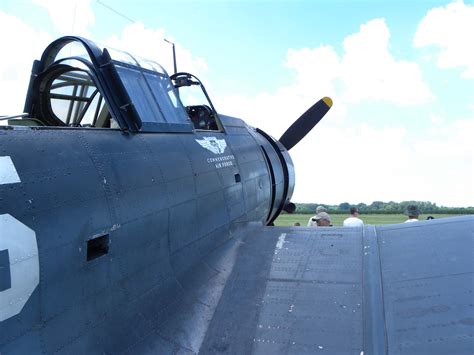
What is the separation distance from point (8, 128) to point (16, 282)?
2.83ft

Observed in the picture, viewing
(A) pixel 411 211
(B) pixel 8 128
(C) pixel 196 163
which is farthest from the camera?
(A) pixel 411 211

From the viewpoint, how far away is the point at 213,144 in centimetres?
518

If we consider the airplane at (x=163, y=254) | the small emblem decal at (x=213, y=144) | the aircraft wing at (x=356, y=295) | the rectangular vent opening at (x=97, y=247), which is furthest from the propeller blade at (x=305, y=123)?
the rectangular vent opening at (x=97, y=247)

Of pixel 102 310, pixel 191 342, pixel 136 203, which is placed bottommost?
pixel 191 342

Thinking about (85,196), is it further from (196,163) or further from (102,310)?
(196,163)

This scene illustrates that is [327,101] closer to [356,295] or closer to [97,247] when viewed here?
[356,295]

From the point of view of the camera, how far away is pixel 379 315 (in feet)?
10.7

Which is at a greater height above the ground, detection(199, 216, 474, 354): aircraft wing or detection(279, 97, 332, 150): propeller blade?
detection(279, 97, 332, 150): propeller blade

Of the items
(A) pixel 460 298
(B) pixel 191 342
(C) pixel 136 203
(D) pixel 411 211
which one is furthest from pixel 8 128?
(D) pixel 411 211

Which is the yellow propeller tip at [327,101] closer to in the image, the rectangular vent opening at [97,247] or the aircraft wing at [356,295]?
the aircraft wing at [356,295]

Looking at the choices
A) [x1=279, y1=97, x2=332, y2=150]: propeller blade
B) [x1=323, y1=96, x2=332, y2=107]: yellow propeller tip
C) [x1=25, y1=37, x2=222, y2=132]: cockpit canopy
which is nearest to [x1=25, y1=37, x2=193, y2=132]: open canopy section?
[x1=25, y1=37, x2=222, y2=132]: cockpit canopy

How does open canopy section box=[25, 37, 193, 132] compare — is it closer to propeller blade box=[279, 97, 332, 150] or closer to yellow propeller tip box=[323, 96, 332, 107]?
propeller blade box=[279, 97, 332, 150]

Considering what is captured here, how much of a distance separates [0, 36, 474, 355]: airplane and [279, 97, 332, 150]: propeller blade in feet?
18.1

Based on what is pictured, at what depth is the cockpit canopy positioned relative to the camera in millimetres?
3723
